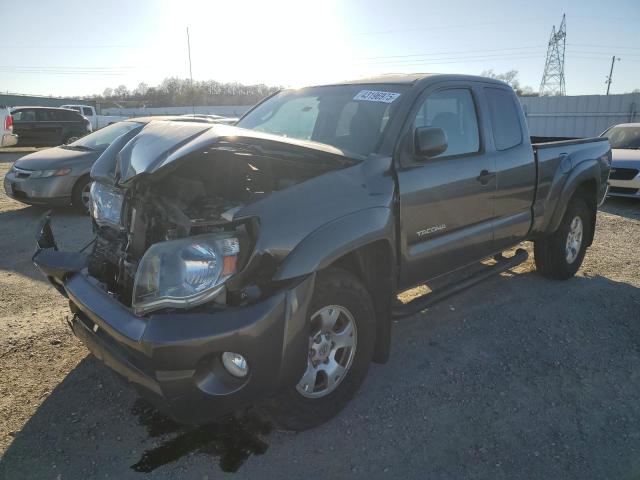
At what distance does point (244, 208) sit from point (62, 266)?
4.59 ft

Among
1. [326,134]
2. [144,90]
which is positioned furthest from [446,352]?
[144,90]

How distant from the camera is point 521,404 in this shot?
3.12 m

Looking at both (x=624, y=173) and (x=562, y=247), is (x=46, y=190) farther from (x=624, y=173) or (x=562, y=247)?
(x=624, y=173)

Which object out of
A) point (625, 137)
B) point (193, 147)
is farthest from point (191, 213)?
point (625, 137)

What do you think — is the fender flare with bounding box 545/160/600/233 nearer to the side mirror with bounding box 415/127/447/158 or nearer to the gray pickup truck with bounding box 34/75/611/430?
the gray pickup truck with bounding box 34/75/611/430

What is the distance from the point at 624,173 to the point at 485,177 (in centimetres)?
753

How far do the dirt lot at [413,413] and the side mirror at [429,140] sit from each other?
5.18 ft

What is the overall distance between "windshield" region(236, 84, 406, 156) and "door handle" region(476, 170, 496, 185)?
93 centimetres

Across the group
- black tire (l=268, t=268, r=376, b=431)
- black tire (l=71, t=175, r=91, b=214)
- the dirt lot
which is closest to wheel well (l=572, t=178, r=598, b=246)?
the dirt lot

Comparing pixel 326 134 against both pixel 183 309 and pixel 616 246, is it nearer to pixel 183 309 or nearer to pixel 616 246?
pixel 183 309

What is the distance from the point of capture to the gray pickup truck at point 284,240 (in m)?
2.25

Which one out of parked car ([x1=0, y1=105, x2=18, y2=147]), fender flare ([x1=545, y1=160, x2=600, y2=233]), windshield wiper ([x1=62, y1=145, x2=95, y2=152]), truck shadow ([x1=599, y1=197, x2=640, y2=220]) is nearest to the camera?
fender flare ([x1=545, y1=160, x2=600, y2=233])

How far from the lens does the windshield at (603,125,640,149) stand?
35.0 feet

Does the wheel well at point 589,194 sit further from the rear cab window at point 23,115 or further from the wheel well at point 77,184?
the rear cab window at point 23,115
